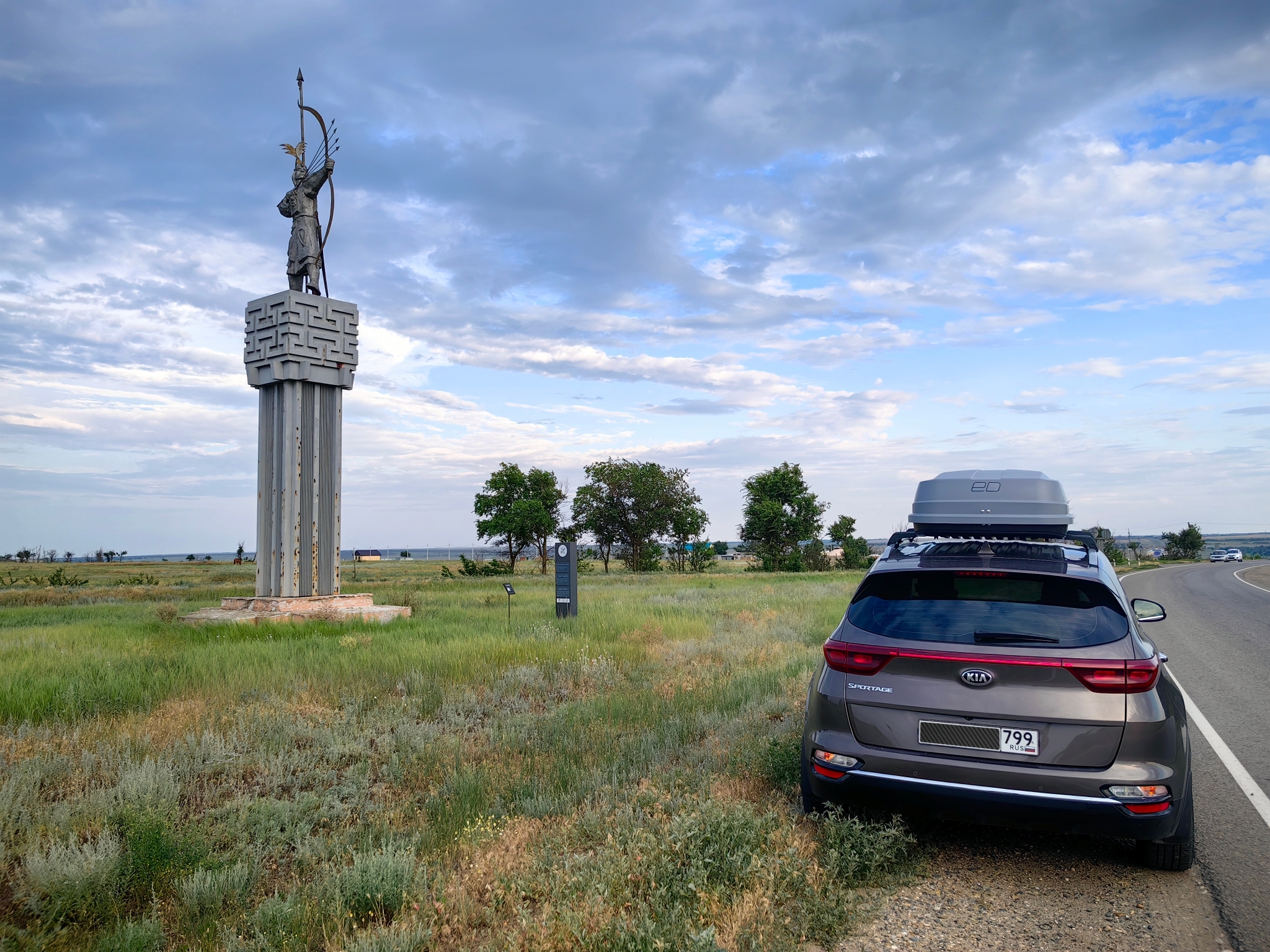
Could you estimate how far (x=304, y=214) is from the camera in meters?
17.2

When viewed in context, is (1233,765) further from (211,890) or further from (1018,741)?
(211,890)

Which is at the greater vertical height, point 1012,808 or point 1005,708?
point 1005,708

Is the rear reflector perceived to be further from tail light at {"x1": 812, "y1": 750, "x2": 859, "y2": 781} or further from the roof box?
the roof box

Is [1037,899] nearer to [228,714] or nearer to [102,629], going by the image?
[228,714]

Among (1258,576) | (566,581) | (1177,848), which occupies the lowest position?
(1258,576)

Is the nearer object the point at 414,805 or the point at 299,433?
the point at 414,805

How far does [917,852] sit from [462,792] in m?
3.06

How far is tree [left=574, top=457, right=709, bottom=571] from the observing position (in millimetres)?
56844

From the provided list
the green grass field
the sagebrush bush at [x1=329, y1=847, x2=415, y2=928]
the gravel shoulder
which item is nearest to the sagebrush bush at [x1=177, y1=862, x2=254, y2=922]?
the green grass field

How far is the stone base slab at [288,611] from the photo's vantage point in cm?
1495

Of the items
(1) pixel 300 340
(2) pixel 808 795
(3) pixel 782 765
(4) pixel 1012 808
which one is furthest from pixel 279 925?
(1) pixel 300 340

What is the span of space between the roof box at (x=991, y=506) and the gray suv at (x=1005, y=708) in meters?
1.34

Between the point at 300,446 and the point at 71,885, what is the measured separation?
12.8 metres

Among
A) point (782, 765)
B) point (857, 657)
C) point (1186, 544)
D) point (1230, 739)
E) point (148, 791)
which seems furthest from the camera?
point (1186, 544)
